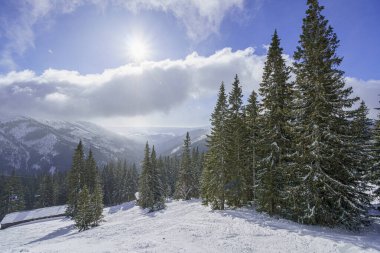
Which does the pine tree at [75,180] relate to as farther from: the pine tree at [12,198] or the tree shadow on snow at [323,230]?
the tree shadow on snow at [323,230]

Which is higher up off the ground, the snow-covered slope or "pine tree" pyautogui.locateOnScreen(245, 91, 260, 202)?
"pine tree" pyautogui.locateOnScreen(245, 91, 260, 202)

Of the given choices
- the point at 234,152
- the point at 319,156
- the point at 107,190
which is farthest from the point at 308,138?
the point at 107,190

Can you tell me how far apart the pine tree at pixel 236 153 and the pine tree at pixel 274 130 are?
5.42 metres

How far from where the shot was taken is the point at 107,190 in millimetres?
110312

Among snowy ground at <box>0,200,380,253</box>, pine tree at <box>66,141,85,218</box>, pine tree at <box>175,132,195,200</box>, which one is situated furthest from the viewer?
pine tree at <box>175,132,195,200</box>

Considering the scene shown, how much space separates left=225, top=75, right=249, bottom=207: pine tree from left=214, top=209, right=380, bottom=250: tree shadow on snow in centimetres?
552

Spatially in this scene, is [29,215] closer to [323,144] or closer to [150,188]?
[150,188]

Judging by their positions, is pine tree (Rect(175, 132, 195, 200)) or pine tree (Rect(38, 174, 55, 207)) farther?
pine tree (Rect(38, 174, 55, 207))

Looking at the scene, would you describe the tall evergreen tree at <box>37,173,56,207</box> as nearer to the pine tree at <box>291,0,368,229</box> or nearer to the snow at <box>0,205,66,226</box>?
the snow at <box>0,205,66,226</box>

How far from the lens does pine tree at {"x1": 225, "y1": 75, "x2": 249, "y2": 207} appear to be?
107 ft

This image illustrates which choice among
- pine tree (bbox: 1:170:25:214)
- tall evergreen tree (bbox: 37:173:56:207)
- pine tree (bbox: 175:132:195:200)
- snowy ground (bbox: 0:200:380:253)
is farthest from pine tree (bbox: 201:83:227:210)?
tall evergreen tree (bbox: 37:173:56:207)

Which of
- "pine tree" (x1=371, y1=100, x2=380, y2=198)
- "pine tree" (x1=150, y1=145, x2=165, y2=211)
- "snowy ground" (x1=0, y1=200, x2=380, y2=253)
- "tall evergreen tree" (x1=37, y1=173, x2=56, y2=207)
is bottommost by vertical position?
"tall evergreen tree" (x1=37, y1=173, x2=56, y2=207)

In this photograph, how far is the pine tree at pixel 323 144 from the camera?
68.4 feet

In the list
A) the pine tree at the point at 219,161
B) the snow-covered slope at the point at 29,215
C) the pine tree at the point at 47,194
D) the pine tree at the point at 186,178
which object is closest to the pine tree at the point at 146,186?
the pine tree at the point at 186,178
